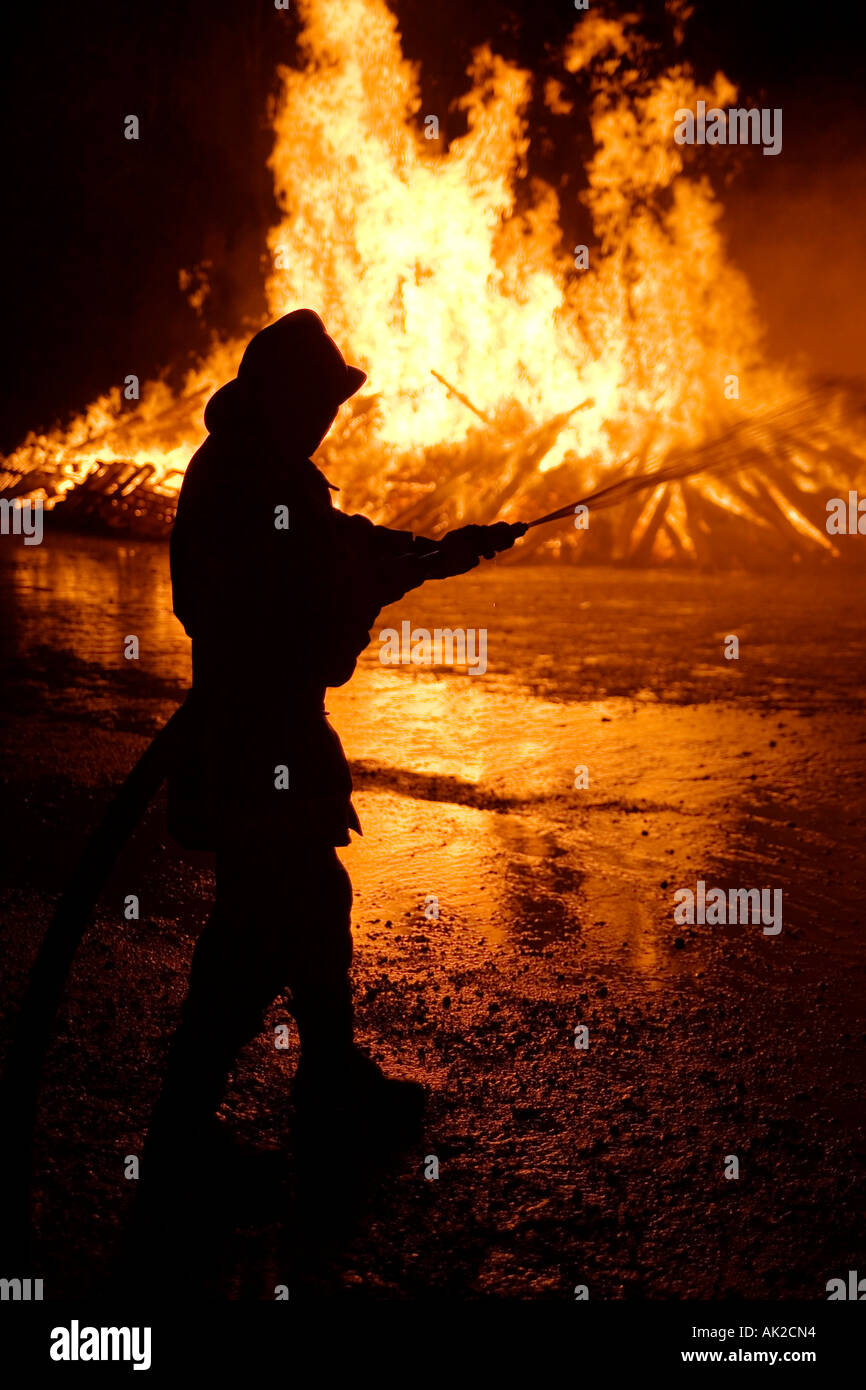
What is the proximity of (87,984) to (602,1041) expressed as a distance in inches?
72.3

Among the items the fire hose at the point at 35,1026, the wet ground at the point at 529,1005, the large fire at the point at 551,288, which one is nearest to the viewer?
the fire hose at the point at 35,1026

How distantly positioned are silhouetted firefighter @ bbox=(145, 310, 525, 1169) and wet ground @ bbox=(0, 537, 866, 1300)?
1.66 feet

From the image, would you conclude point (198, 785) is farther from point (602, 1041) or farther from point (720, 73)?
point (720, 73)

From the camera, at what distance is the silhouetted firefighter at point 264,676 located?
2219 mm

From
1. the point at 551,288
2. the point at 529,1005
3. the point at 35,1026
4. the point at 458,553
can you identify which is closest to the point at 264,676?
the point at 458,553

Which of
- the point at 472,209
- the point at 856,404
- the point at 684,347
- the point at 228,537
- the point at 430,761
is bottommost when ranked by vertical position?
the point at 430,761

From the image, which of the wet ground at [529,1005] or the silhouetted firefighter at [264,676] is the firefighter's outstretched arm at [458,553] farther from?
the wet ground at [529,1005]

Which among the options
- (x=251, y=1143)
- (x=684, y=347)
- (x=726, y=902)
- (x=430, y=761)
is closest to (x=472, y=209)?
(x=684, y=347)

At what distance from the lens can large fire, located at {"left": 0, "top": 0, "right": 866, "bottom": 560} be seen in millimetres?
19656

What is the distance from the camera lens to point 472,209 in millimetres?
20062

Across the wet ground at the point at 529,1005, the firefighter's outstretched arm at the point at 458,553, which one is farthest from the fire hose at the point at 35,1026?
the firefighter's outstretched arm at the point at 458,553

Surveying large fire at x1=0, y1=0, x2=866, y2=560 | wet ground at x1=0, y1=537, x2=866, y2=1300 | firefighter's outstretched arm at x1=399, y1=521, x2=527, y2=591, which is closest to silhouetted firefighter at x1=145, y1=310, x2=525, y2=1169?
firefighter's outstretched arm at x1=399, y1=521, x2=527, y2=591

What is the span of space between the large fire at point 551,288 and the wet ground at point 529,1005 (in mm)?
13130
